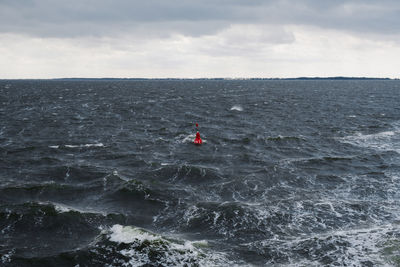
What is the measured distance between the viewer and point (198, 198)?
27.3 meters

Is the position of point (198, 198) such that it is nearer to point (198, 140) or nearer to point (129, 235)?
point (129, 235)

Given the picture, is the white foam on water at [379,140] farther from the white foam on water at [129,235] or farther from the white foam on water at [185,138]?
the white foam on water at [129,235]

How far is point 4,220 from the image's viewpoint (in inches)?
897

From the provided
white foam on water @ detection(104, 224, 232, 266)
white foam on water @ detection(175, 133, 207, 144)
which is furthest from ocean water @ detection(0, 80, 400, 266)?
white foam on water @ detection(175, 133, 207, 144)

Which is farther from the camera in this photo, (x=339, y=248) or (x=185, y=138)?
(x=185, y=138)

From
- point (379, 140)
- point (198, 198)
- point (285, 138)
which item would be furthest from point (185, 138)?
point (379, 140)

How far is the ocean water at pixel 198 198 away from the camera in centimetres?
1931

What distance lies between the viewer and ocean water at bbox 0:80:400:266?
1931cm

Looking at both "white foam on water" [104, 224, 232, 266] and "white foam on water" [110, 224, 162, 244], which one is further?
"white foam on water" [110, 224, 162, 244]

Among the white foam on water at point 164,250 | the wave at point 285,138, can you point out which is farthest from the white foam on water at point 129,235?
the wave at point 285,138

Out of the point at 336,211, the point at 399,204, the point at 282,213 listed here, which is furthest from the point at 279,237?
the point at 399,204

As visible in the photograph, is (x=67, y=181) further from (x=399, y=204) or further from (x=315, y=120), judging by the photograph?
(x=315, y=120)

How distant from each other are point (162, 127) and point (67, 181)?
2889 centimetres

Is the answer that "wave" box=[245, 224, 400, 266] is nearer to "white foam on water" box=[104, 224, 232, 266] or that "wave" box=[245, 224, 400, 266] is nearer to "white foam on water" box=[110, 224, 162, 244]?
"white foam on water" box=[104, 224, 232, 266]
